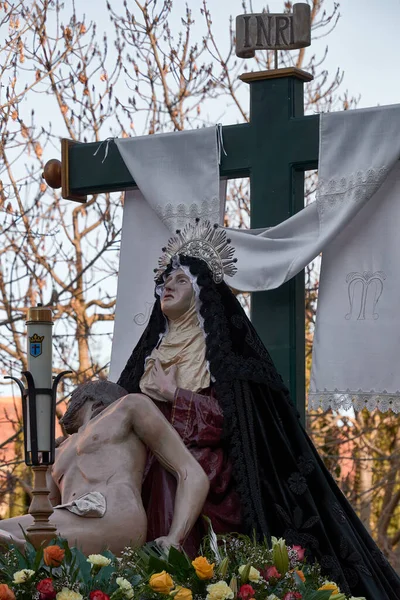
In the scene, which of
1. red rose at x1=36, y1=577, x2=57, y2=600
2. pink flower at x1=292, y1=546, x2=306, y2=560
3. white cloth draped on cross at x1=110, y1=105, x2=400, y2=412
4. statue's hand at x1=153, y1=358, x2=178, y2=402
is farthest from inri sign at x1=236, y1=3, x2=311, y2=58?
red rose at x1=36, y1=577, x2=57, y2=600

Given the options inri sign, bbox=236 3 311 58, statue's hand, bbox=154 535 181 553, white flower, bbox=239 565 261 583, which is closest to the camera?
white flower, bbox=239 565 261 583

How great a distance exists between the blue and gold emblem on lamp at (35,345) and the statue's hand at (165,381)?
1.20m

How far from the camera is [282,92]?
23.7ft

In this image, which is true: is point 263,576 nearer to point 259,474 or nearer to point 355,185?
point 259,474

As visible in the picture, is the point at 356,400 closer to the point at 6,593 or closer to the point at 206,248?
the point at 206,248

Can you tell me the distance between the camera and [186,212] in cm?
744

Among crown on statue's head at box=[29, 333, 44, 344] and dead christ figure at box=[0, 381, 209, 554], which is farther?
dead christ figure at box=[0, 381, 209, 554]

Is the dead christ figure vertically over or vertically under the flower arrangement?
over

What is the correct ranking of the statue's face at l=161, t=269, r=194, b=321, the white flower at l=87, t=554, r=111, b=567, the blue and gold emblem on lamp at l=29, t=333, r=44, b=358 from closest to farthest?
the white flower at l=87, t=554, r=111, b=567, the blue and gold emblem on lamp at l=29, t=333, r=44, b=358, the statue's face at l=161, t=269, r=194, b=321

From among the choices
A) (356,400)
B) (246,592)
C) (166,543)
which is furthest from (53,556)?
(356,400)

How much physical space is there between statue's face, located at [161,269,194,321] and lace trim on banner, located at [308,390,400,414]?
789 mm

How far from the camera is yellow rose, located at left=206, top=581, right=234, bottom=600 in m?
5.03

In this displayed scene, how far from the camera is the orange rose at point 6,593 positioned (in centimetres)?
483

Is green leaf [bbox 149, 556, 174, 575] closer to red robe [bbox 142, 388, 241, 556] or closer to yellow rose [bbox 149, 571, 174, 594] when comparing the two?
yellow rose [bbox 149, 571, 174, 594]
